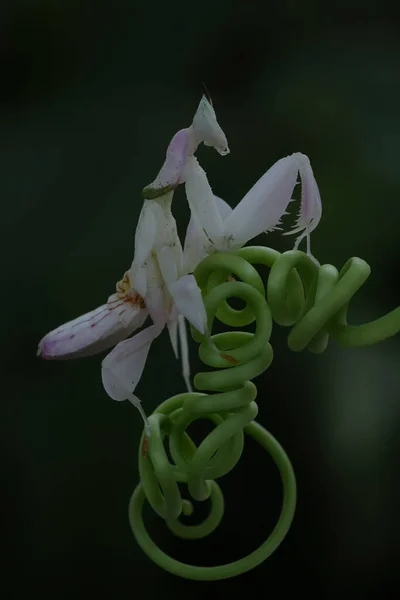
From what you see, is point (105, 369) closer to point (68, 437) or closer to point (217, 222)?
point (217, 222)

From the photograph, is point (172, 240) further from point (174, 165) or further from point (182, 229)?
point (182, 229)

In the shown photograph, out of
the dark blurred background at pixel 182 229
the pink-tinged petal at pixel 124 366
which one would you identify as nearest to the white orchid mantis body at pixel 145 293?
the pink-tinged petal at pixel 124 366

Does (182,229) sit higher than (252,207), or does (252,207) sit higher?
(182,229)

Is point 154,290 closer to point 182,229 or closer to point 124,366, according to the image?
point 124,366

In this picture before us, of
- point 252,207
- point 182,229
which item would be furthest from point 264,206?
point 182,229

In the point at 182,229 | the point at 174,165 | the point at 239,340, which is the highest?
the point at 182,229

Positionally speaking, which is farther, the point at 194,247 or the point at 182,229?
the point at 182,229
